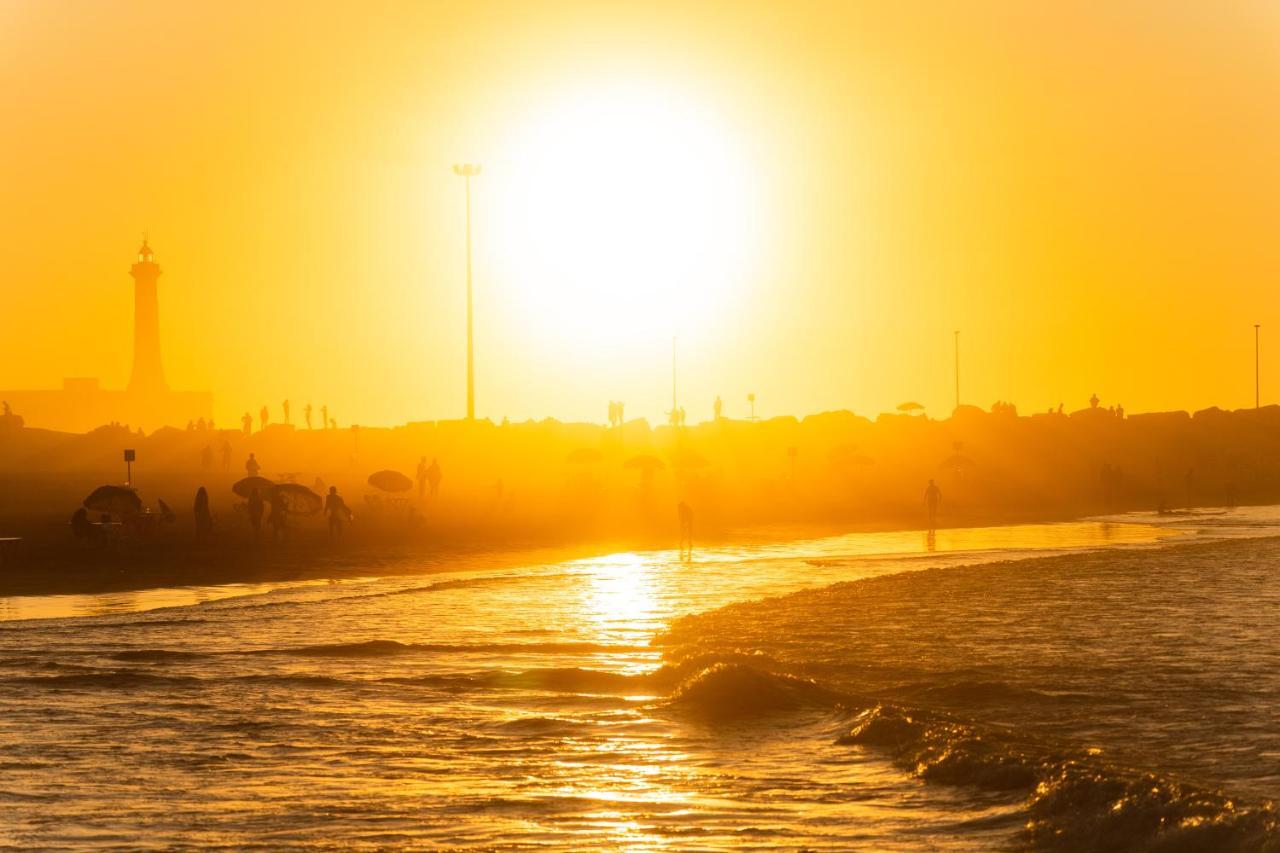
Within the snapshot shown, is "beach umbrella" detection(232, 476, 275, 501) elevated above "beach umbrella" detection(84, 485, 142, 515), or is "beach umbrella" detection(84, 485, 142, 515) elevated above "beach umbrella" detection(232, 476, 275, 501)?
"beach umbrella" detection(232, 476, 275, 501)

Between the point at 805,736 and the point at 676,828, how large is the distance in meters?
4.23

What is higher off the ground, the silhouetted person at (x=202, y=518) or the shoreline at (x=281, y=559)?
the silhouetted person at (x=202, y=518)

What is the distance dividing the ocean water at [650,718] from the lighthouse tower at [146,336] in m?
112

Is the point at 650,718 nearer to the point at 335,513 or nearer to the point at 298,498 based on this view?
the point at 335,513

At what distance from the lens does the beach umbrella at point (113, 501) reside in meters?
39.0

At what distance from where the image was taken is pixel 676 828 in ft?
37.6

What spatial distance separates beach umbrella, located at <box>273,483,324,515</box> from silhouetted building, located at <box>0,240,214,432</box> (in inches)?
3526

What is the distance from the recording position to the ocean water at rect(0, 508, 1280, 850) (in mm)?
11695

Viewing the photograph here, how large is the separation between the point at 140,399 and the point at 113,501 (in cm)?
10016

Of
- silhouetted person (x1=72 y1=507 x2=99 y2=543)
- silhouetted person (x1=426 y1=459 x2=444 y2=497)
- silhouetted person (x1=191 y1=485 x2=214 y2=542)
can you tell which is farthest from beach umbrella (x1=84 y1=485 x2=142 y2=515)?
silhouetted person (x1=426 y1=459 x2=444 y2=497)

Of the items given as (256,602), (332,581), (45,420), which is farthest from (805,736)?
(45,420)

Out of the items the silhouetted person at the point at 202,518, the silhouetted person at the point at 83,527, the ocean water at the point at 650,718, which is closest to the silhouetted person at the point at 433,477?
the silhouetted person at the point at 202,518

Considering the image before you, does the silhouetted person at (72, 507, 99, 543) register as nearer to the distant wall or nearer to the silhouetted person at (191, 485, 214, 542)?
the silhouetted person at (191, 485, 214, 542)

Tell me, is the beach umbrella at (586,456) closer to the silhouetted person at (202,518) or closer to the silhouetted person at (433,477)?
the silhouetted person at (433,477)
